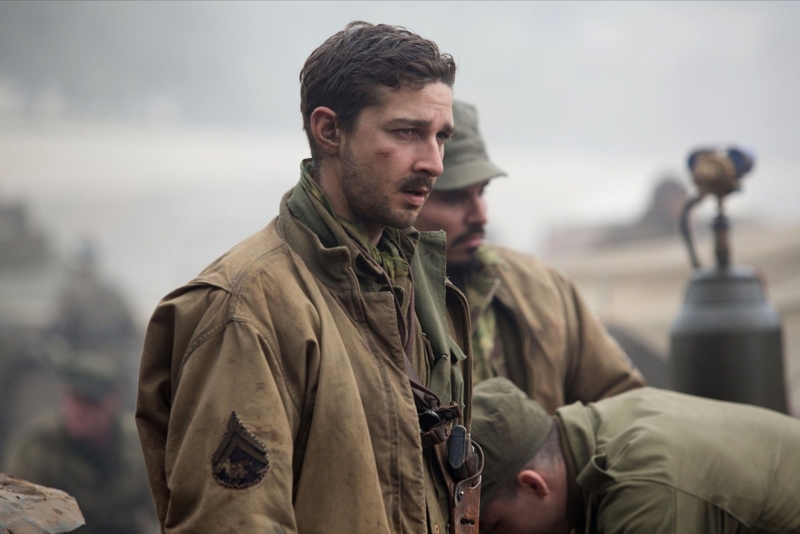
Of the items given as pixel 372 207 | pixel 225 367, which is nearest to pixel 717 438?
pixel 372 207

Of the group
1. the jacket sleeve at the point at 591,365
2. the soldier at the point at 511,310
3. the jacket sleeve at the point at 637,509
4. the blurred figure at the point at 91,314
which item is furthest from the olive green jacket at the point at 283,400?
the blurred figure at the point at 91,314

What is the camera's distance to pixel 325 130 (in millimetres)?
1917

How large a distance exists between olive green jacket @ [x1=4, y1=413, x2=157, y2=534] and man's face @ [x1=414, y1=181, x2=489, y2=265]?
3.44 m

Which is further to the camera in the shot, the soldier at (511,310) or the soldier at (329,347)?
the soldier at (511,310)

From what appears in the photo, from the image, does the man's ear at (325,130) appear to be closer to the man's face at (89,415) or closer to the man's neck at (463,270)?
the man's neck at (463,270)

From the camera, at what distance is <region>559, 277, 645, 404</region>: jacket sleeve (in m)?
3.42

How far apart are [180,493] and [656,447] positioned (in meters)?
1.40

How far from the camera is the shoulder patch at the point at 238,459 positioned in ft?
5.22

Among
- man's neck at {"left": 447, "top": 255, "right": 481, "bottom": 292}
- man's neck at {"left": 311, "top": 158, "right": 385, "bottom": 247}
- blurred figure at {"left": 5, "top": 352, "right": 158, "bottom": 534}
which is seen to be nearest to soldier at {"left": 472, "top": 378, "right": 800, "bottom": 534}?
man's neck at {"left": 447, "top": 255, "right": 481, "bottom": 292}

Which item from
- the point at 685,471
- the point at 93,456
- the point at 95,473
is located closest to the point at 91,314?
the point at 93,456

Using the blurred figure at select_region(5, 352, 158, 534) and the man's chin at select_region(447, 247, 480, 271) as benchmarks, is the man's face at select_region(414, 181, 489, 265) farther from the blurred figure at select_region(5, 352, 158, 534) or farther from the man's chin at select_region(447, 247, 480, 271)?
the blurred figure at select_region(5, 352, 158, 534)

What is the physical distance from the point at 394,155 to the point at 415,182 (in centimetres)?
7

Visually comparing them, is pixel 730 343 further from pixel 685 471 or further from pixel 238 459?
pixel 238 459

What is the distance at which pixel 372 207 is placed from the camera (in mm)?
1897
